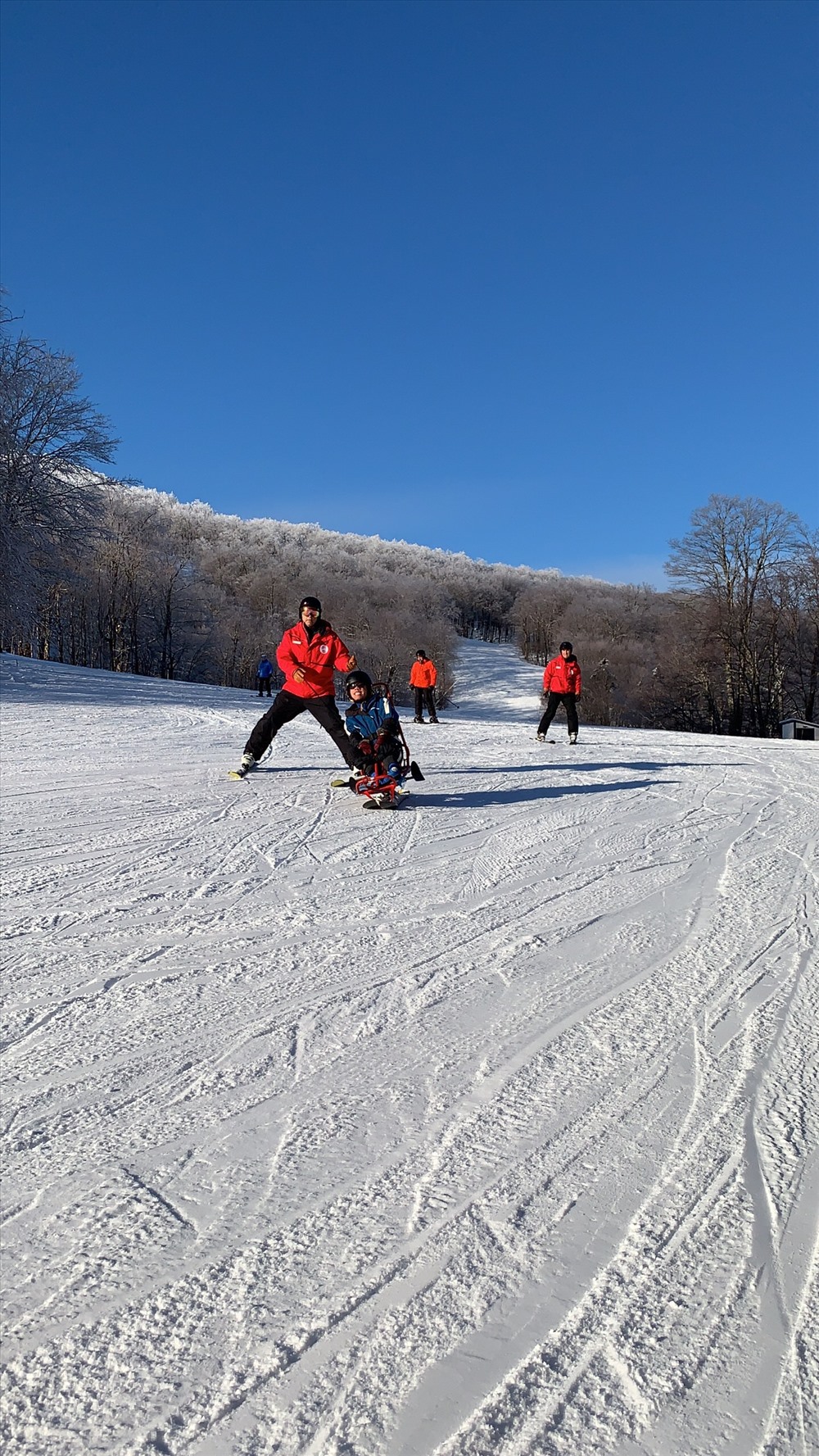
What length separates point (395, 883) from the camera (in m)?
5.17

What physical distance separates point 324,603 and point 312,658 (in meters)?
63.4

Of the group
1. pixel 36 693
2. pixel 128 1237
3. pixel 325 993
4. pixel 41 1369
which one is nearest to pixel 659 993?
pixel 325 993

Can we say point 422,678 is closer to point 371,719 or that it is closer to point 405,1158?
point 371,719

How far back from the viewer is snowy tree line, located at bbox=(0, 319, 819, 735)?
31328mm

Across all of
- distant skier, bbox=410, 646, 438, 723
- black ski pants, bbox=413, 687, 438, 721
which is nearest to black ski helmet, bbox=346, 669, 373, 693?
distant skier, bbox=410, 646, 438, 723

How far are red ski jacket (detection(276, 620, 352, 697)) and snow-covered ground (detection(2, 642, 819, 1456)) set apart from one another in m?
2.64

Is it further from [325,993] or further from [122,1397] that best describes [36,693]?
[122,1397]

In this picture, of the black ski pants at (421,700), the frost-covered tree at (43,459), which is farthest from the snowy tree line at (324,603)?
the black ski pants at (421,700)

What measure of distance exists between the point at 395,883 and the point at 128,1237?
10.8ft

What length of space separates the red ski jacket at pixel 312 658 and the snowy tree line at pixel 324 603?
23.1 metres

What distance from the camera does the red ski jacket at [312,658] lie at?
7895 millimetres

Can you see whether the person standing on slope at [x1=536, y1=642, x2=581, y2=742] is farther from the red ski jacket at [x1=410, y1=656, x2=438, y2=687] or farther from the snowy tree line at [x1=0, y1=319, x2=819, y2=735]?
the snowy tree line at [x1=0, y1=319, x2=819, y2=735]

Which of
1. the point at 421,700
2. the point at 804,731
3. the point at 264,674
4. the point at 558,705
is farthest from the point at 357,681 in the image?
the point at 804,731

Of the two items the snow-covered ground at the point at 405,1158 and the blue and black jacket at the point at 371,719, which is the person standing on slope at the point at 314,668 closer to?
the blue and black jacket at the point at 371,719
